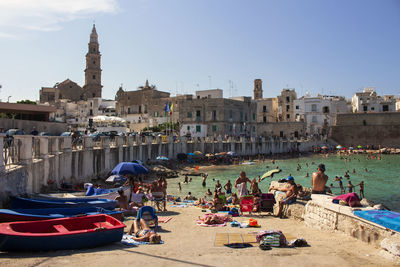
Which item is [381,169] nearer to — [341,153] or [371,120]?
[341,153]

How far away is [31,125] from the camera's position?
2892cm

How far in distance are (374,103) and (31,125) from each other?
2439 inches

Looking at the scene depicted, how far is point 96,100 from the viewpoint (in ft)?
228

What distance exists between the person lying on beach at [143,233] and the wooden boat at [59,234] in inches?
26.4

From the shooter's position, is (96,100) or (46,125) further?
(96,100)

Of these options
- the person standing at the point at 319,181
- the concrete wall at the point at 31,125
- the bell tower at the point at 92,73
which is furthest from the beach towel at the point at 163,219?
the bell tower at the point at 92,73

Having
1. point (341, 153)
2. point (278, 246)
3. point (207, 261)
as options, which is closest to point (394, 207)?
point (278, 246)

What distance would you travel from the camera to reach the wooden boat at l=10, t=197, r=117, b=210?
10.4m

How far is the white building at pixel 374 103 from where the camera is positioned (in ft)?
220

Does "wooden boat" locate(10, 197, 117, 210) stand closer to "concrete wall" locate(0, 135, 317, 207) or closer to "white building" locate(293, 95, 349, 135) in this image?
"concrete wall" locate(0, 135, 317, 207)

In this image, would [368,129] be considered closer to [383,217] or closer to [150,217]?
[383,217]

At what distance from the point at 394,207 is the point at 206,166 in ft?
70.5

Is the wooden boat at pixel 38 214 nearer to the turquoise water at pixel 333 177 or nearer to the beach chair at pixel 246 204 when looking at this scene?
the beach chair at pixel 246 204

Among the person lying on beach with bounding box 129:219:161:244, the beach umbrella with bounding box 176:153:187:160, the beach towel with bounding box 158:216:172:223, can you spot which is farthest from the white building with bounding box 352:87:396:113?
the person lying on beach with bounding box 129:219:161:244
